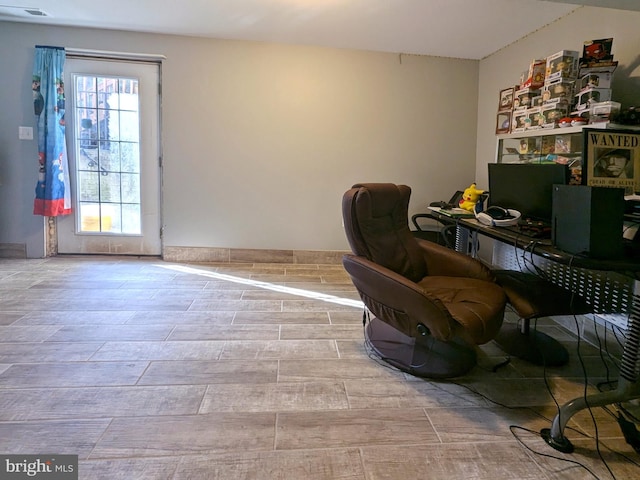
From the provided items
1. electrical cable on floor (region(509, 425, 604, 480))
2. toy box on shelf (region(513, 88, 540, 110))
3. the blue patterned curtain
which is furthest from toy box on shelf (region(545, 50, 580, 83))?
the blue patterned curtain

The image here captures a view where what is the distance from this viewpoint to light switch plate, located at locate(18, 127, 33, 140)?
3984 millimetres

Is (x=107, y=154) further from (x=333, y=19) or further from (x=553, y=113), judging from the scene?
(x=553, y=113)

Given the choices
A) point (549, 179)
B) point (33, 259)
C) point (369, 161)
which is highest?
point (369, 161)

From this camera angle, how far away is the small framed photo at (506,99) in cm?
349

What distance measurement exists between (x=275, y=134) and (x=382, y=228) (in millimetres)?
2276

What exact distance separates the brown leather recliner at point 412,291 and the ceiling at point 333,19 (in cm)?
162

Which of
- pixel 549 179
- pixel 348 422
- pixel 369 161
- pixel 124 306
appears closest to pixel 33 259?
pixel 124 306

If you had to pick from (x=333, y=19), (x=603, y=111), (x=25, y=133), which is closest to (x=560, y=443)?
(x=603, y=111)

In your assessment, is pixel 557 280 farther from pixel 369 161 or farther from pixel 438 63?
pixel 438 63

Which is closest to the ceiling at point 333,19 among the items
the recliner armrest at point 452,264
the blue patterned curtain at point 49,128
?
the blue patterned curtain at point 49,128

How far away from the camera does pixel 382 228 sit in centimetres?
239

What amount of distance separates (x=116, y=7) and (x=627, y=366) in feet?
13.8

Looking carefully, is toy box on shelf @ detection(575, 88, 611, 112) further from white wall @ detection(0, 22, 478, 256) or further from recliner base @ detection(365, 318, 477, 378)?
white wall @ detection(0, 22, 478, 256)

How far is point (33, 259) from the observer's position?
4.12 m
